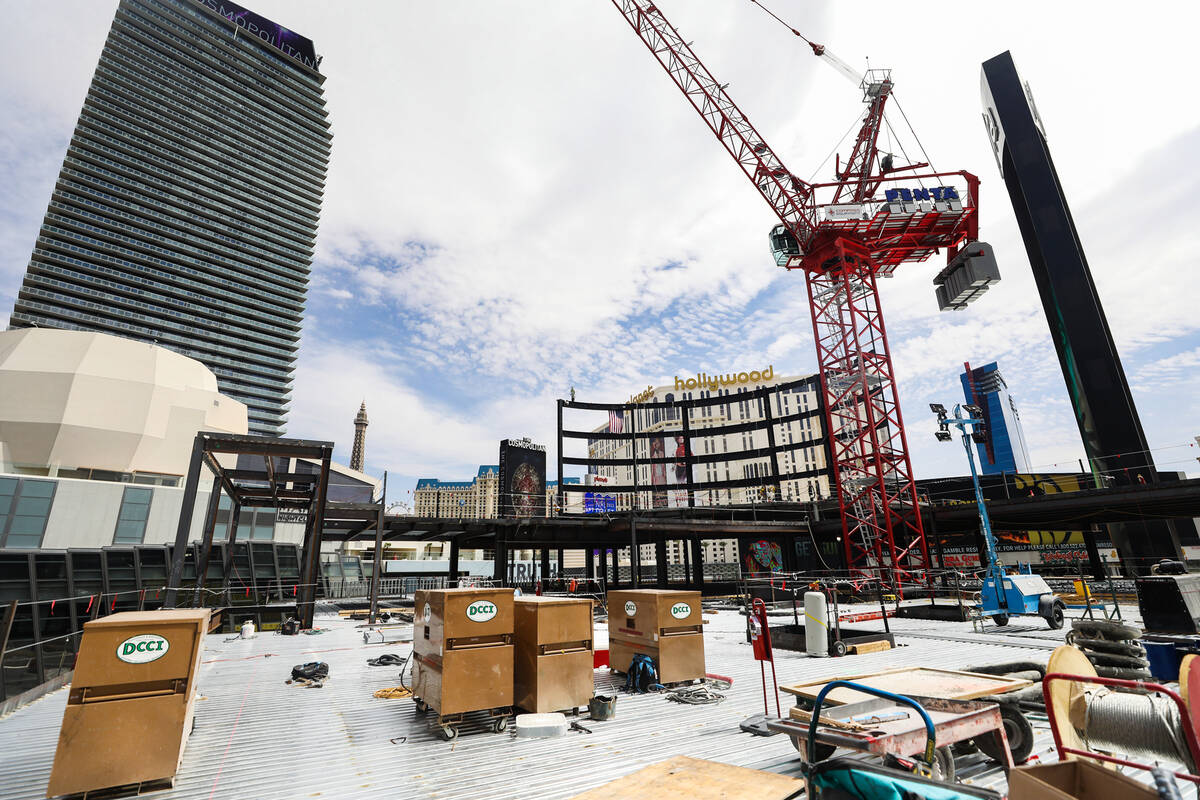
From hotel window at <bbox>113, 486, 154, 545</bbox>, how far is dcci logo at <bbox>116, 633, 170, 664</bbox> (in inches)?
1429

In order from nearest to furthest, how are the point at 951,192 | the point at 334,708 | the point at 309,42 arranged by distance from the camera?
the point at 334,708 < the point at 951,192 < the point at 309,42

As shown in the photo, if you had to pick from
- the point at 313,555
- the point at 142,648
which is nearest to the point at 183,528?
the point at 313,555

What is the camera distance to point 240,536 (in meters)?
37.6

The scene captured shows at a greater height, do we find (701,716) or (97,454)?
(97,454)

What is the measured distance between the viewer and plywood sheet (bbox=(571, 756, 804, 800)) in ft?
11.5

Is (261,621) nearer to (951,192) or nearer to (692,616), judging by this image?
(692,616)

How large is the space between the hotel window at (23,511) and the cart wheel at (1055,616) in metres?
46.8

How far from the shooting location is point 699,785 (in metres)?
3.71

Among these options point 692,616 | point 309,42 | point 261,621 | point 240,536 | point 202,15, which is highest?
point 309,42

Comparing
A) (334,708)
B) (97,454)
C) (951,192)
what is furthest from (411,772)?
(97,454)

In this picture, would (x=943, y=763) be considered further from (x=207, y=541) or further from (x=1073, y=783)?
(x=207, y=541)

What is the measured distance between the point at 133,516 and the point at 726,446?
272 feet

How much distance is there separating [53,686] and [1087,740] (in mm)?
16731

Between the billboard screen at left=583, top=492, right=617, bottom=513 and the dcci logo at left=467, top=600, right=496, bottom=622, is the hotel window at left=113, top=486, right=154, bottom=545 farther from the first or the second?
the billboard screen at left=583, top=492, right=617, bottom=513
